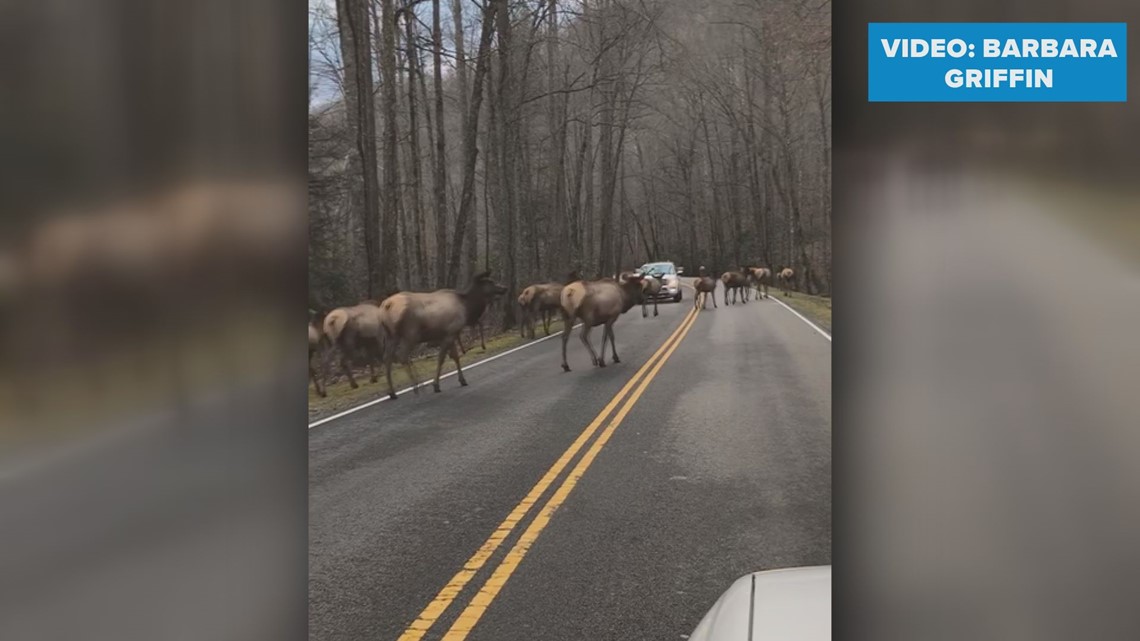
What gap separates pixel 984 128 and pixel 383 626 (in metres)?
2.38

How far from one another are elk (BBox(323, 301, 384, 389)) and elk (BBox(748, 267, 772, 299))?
5.14 ft

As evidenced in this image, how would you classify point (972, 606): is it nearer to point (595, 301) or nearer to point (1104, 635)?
point (1104, 635)

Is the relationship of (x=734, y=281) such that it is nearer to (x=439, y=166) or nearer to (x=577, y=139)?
(x=577, y=139)

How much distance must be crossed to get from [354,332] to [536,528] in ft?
3.67

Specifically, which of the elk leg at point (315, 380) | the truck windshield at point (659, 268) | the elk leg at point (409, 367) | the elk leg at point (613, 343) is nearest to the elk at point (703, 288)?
the truck windshield at point (659, 268)

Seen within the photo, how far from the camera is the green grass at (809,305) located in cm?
225

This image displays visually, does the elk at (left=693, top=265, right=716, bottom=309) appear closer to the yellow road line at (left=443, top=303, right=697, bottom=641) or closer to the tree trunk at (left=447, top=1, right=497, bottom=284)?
the yellow road line at (left=443, top=303, right=697, bottom=641)

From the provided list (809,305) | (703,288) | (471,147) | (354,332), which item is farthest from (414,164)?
(809,305)

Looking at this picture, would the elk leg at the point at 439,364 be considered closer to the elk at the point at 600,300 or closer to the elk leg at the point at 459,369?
the elk leg at the point at 459,369

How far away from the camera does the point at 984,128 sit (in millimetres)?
1223

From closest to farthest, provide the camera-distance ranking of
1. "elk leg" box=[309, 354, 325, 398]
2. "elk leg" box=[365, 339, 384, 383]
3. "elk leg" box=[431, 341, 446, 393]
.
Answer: "elk leg" box=[309, 354, 325, 398], "elk leg" box=[365, 339, 384, 383], "elk leg" box=[431, 341, 446, 393]

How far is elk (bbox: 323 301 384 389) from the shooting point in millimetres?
2695

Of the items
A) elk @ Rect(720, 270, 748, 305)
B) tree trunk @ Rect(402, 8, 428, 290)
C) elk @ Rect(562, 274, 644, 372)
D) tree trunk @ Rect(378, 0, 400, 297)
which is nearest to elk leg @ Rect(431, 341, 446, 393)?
tree trunk @ Rect(402, 8, 428, 290)

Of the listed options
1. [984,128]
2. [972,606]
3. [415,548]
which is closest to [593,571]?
[415,548]
